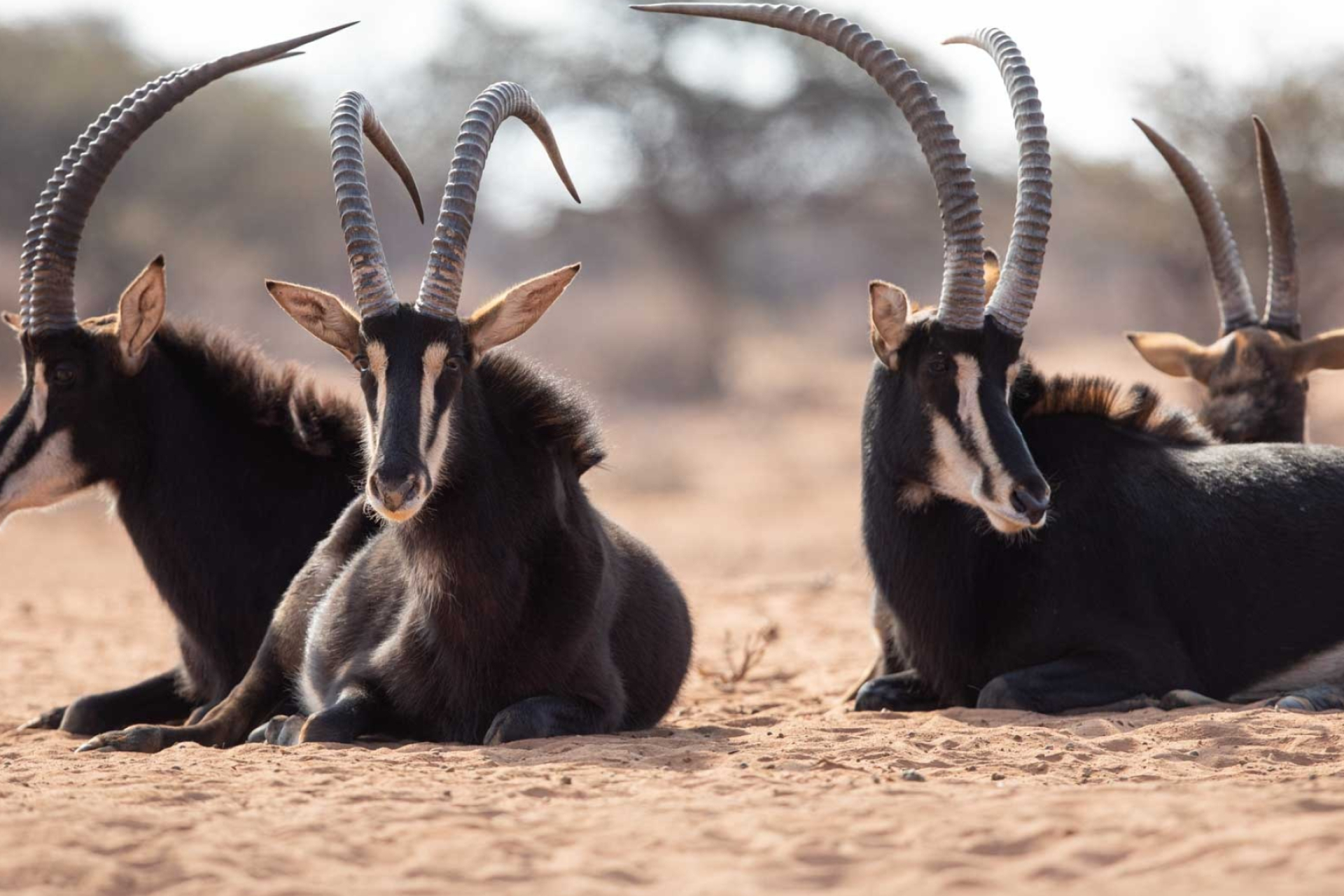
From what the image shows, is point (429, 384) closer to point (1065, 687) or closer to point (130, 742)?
point (130, 742)

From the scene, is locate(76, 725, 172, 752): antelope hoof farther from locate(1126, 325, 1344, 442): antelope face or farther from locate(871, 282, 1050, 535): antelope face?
A: locate(1126, 325, 1344, 442): antelope face

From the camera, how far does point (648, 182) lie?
34219 mm

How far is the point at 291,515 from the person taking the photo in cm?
762

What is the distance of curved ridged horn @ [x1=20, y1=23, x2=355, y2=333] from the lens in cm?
734

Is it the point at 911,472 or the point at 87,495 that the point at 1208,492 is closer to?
the point at 911,472

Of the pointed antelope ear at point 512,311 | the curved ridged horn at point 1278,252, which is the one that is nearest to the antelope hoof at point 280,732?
the pointed antelope ear at point 512,311

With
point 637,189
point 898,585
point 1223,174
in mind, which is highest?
point 637,189

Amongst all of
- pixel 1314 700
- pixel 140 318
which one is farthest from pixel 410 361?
pixel 1314 700

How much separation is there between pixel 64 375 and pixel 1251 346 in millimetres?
5967

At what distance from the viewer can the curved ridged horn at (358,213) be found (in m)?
5.93

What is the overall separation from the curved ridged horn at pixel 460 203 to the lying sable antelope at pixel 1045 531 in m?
1.60

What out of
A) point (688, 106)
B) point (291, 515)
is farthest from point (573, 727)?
point (688, 106)

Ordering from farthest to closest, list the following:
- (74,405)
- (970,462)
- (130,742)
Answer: (74,405)
(970,462)
(130,742)

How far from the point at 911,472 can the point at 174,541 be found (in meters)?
3.10
